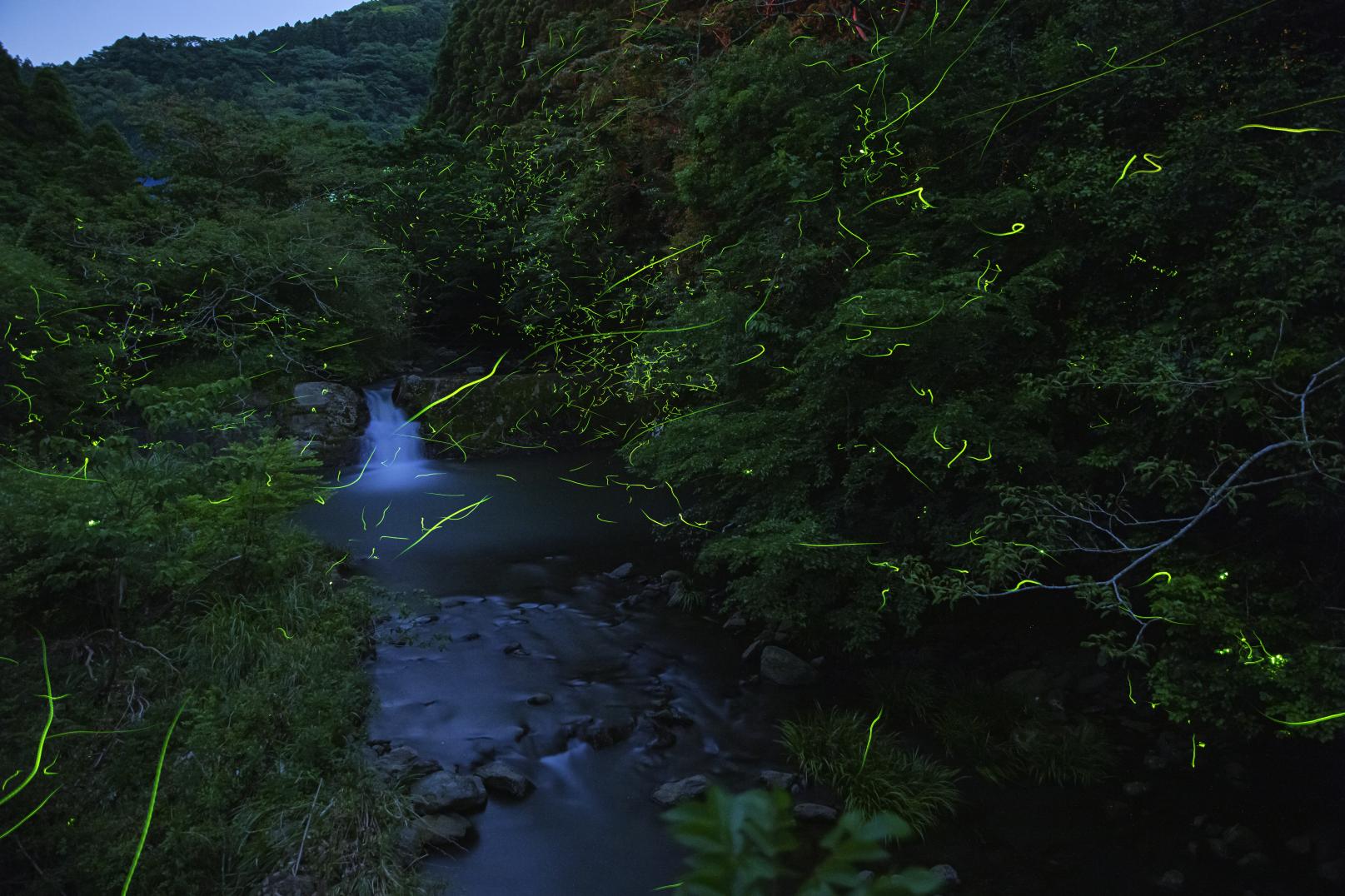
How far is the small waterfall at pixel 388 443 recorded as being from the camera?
517 inches

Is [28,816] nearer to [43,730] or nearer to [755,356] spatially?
[43,730]

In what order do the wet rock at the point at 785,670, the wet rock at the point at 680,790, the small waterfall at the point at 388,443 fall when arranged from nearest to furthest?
the wet rock at the point at 680,790
the wet rock at the point at 785,670
the small waterfall at the point at 388,443

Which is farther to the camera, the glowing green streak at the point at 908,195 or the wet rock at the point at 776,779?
the glowing green streak at the point at 908,195

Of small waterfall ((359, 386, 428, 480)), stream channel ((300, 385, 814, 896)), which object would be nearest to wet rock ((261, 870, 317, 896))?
stream channel ((300, 385, 814, 896))

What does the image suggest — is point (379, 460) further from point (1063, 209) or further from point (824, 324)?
point (1063, 209)

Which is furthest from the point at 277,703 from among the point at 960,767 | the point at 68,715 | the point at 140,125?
the point at 140,125

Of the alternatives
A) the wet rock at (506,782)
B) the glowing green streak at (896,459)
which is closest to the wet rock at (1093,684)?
the glowing green streak at (896,459)

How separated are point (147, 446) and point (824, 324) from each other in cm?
569

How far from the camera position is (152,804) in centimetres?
365

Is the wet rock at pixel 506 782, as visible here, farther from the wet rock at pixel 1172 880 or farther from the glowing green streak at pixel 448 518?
the glowing green streak at pixel 448 518

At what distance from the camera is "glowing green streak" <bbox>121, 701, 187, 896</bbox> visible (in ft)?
10.9

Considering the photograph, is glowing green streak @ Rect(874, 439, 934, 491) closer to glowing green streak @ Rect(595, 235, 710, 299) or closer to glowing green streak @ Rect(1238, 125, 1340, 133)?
glowing green streak @ Rect(1238, 125, 1340, 133)

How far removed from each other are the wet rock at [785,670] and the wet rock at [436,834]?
2.75 meters

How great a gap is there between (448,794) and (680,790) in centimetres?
142
